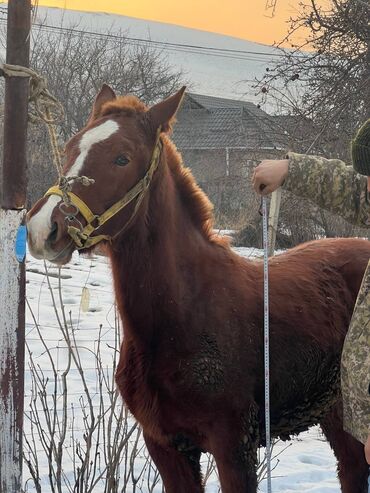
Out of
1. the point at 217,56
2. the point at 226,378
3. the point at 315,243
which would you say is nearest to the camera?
the point at 226,378

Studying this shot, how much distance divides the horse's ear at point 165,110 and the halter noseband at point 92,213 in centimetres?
3

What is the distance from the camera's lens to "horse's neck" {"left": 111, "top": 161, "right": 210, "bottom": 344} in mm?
3191

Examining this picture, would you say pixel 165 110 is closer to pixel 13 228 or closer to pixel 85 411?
pixel 13 228

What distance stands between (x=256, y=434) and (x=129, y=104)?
1492 millimetres

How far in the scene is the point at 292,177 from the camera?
2.96 metres

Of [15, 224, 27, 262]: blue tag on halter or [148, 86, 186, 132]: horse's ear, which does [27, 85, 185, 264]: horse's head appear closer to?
[148, 86, 186, 132]: horse's ear

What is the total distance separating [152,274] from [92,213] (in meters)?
0.40

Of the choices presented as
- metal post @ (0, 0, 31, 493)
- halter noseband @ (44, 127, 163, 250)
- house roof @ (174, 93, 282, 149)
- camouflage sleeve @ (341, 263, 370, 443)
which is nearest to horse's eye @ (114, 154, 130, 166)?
halter noseband @ (44, 127, 163, 250)

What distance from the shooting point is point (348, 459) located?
4121 millimetres

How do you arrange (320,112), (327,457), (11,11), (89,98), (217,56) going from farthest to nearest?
1. (217,56)
2. (89,98)
3. (320,112)
4. (327,457)
5. (11,11)

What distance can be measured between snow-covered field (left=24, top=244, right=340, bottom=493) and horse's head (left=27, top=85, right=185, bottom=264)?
2.14ft

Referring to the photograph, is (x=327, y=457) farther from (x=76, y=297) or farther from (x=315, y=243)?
(x=76, y=297)

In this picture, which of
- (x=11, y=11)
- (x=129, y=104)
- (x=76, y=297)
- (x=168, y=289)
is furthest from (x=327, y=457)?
(x=76, y=297)

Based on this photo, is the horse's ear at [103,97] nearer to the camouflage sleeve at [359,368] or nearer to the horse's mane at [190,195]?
the horse's mane at [190,195]
